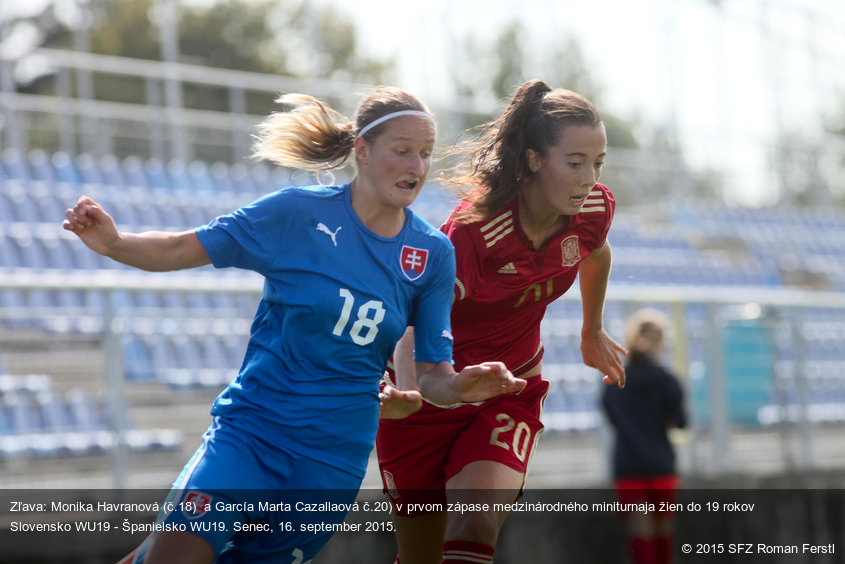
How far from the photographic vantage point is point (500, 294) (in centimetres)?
444

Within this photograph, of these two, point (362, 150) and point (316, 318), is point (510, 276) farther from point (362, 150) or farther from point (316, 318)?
point (316, 318)

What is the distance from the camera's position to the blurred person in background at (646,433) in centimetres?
793

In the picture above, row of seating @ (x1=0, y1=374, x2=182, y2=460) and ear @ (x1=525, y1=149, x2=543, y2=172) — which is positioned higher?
ear @ (x1=525, y1=149, x2=543, y2=172)

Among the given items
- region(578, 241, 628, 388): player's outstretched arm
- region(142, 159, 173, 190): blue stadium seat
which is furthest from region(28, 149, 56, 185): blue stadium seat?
region(578, 241, 628, 388): player's outstretched arm

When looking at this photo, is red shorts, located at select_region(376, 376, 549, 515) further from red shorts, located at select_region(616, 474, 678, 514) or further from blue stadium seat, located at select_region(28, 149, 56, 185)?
blue stadium seat, located at select_region(28, 149, 56, 185)

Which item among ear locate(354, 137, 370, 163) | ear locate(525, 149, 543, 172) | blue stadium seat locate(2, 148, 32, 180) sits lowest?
ear locate(354, 137, 370, 163)

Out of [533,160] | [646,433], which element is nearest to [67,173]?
[646,433]

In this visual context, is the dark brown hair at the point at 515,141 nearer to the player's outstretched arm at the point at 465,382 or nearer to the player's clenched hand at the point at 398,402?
the player's outstretched arm at the point at 465,382

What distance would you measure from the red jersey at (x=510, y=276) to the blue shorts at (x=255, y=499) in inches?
39.1

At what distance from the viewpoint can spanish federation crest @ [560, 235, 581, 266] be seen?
14.9ft

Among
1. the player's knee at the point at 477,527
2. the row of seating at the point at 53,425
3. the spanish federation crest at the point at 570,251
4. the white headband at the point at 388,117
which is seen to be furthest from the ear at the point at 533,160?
the row of seating at the point at 53,425

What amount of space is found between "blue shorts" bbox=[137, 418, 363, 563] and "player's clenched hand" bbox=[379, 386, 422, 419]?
0.30m

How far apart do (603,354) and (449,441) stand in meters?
0.89

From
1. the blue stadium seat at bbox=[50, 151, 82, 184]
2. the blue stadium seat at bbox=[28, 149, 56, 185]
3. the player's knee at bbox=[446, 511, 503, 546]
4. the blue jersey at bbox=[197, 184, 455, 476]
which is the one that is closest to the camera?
the blue jersey at bbox=[197, 184, 455, 476]
